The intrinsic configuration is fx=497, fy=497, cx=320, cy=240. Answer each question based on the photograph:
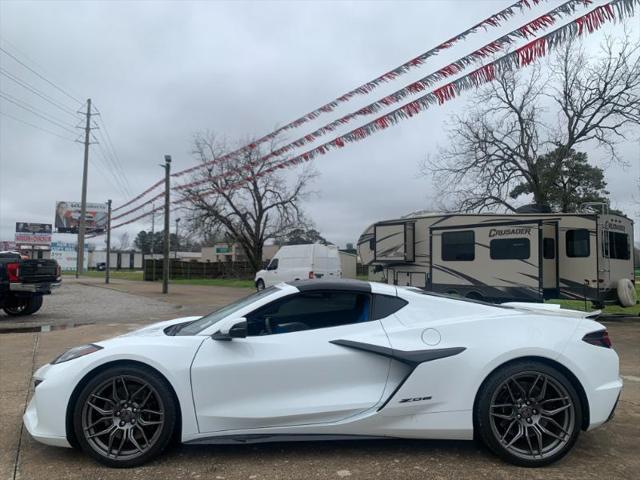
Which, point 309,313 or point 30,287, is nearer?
point 309,313

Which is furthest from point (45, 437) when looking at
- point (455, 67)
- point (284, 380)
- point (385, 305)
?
point (455, 67)

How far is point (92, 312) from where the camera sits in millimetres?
14172

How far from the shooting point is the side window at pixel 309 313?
12.0 ft

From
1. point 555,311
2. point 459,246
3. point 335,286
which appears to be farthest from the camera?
point 459,246

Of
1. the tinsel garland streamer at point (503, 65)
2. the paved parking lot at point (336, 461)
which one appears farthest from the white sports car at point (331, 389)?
the tinsel garland streamer at point (503, 65)

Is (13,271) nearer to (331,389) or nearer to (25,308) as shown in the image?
(25,308)

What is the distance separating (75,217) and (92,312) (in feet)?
195

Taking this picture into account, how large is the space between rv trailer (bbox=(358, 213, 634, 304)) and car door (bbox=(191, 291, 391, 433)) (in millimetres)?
9621

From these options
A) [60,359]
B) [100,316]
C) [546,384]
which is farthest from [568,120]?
[60,359]

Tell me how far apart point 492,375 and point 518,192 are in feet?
81.1

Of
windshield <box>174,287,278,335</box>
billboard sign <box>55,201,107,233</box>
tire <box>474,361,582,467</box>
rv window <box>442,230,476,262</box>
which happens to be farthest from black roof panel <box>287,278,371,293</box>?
billboard sign <box>55,201,107,233</box>

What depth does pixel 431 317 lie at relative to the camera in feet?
12.1

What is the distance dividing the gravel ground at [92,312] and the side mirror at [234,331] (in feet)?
30.1

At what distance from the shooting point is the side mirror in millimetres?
3410
